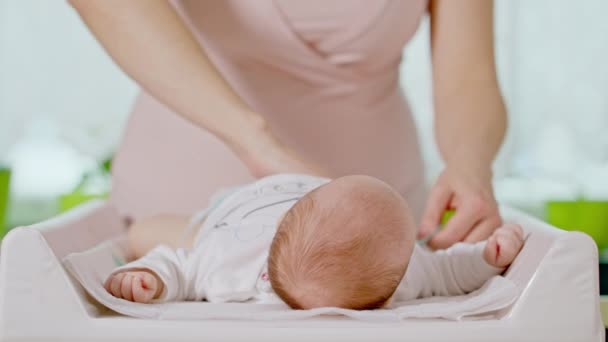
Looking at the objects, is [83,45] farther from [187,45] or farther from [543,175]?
[187,45]

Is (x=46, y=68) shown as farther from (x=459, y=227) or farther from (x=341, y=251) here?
(x=341, y=251)

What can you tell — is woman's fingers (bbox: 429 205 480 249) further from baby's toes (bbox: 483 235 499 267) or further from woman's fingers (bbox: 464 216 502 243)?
baby's toes (bbox: 483 235 499 267)

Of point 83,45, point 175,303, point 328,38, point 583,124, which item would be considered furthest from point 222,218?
point 583,124

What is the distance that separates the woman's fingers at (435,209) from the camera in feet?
4.55

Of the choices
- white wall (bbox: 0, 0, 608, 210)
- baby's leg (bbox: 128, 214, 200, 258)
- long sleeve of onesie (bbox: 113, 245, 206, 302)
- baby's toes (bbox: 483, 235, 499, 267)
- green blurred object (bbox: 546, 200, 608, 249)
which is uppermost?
long sleeve of onesie (bbox: 113, 245, 206, 302)

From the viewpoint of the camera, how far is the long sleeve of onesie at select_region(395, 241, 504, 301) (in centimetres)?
116

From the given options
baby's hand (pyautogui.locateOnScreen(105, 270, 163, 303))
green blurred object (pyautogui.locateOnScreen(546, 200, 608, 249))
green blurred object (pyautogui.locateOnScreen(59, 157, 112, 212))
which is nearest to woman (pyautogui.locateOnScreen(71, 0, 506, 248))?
baby's hand (pyautogui.locateOnScreen(105, 270, 163, 303))

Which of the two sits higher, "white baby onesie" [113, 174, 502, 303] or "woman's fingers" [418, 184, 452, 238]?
"white baby onesie" [113, 174, 502, 303]

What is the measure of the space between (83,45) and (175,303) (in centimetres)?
258

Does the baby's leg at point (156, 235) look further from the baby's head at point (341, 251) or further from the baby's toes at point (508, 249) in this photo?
the baby's toes at point (508, 249)

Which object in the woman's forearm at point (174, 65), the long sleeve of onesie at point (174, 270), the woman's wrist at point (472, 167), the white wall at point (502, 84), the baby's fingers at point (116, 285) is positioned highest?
the woman's forearm at point (174, 65)

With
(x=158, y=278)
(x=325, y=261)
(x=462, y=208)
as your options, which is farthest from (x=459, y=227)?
(x=158, y=278)

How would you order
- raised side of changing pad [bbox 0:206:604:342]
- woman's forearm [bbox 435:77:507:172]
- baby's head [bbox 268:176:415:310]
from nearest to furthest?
raised side of changing pad [bbox 0:206:604:342], baby's head [bbox 268:176:415:310], woman's forearm [bbox 435:77:507:172]

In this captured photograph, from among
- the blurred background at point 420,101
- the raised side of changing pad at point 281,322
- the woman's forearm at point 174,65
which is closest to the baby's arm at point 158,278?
the raised side of changing pad at point 281,322
